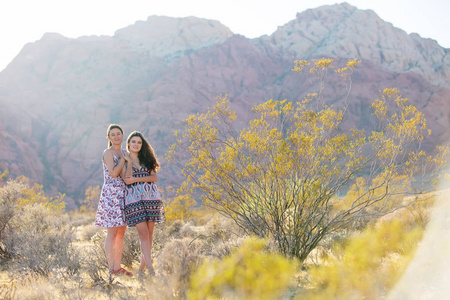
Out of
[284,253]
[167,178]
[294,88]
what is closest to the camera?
[284,253]

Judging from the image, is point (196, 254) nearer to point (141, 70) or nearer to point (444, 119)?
point (444, 119)

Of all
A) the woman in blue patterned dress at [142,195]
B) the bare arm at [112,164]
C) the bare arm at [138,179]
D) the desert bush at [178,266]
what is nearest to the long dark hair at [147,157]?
the woman in blue patterned dress at [142,195]

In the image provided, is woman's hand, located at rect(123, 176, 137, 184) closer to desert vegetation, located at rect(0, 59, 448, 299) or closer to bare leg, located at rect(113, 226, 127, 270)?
bare leg, located at rect(113, 226, 127, 270)

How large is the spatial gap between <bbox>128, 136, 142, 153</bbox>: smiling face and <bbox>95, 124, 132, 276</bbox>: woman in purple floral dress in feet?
0.44

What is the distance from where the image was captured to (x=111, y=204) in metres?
4.13

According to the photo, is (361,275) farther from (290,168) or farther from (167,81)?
(167,81)

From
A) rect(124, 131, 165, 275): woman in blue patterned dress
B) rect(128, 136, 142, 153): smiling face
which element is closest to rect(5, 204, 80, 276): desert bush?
rect(124, 131, 165, 275): woman in blue patterned dress

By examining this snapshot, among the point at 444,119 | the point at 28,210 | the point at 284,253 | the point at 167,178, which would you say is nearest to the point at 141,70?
the point at 167,178

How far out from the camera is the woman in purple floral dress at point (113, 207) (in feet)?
13.4

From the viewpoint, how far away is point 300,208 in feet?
15.0

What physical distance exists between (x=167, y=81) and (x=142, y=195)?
51.4 m

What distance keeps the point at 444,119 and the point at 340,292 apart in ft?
172

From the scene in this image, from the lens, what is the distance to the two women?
161 inches

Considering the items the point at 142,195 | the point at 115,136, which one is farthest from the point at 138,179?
the point at 115,136
